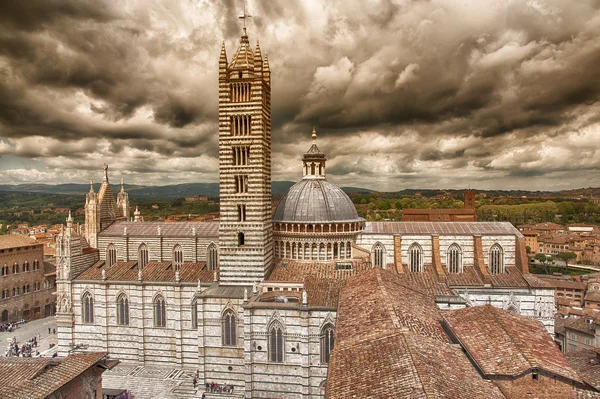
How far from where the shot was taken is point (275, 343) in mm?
26469

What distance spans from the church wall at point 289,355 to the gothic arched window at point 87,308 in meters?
17.0

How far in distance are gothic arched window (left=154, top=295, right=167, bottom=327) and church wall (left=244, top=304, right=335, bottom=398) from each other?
10.7 meters

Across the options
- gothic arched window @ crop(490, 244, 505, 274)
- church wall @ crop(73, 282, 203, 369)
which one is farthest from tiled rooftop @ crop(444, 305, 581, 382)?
church wall @ crop(73, 282, 203, 369)

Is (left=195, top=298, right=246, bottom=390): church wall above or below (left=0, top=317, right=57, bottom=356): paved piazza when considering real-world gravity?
above

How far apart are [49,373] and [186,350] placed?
16.5 meters

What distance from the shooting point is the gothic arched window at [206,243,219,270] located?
3566 centimetres

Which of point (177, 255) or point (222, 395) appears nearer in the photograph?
point (222, 395)

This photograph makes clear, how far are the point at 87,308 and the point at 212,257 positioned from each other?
38.1ft

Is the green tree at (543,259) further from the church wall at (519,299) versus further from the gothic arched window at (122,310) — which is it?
the gothic arched window at (122,310)

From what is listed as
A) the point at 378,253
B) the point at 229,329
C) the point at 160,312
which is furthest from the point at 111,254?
the point at 378,253

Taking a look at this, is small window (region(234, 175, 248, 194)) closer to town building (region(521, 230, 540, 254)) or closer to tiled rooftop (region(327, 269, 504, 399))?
tiled rooftop (region(327, 269, 504, 399))

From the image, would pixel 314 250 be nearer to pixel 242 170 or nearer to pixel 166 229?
pixel 242 170

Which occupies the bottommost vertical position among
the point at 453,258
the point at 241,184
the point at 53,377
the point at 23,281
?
the point at 23,281

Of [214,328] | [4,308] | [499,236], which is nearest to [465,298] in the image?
[499,236]
